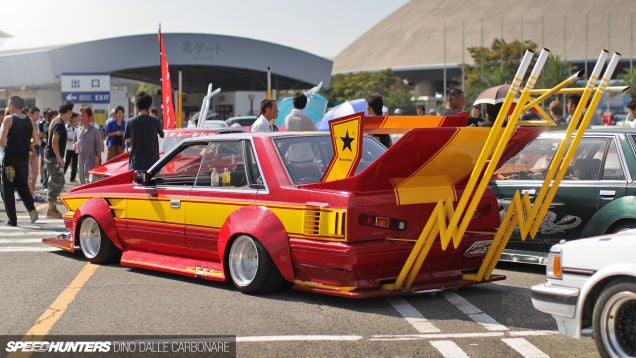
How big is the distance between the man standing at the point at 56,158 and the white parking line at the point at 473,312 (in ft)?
27.6

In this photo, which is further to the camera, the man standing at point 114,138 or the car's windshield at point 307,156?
the man standing at point 114,138

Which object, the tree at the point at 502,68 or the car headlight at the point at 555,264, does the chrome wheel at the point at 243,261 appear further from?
the tree at the point at 502,68

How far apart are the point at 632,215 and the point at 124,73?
57993mm

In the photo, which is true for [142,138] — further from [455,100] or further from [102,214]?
[455,100]

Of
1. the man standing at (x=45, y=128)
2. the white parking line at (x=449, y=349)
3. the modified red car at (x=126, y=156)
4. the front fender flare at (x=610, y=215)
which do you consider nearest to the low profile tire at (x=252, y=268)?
the white parking line at (x=449, y=349)

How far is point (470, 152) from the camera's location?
7.02 meters

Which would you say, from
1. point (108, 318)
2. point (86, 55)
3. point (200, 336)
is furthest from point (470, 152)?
point (86, 55)

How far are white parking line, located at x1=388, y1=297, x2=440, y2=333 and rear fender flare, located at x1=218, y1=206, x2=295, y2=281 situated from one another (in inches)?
34.3

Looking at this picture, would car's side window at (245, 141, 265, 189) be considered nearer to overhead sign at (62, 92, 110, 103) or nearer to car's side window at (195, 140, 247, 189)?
car's side window at (195, 140, 247, 189)

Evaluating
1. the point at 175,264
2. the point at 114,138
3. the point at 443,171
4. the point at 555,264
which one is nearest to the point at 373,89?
the point at 114,138

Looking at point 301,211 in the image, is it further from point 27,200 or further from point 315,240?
point 27,200

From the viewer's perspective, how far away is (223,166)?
8203mm

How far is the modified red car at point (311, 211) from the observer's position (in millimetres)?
6848

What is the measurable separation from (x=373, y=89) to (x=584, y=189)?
10841cm
